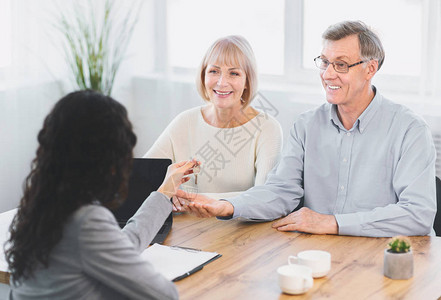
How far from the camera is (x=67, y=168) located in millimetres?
1360

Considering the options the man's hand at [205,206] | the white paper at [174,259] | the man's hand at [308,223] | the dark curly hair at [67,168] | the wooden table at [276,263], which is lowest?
the wooden table at [276,263]

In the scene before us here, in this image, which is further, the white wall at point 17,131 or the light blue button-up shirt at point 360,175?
the white wall at point 17,131

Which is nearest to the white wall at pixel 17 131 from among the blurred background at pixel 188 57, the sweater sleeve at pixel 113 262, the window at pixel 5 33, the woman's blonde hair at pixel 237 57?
the blurred background at pixel 188 57

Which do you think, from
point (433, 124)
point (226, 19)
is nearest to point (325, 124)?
point (433, 124)

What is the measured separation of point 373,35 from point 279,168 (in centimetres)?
63

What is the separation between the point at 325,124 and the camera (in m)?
2.50

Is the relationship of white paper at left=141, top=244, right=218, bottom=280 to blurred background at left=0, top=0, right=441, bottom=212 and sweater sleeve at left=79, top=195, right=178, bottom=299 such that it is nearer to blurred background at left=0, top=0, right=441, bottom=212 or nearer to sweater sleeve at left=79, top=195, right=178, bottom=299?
sweater sleeve at left=79, top=195, right=178, bottom=299

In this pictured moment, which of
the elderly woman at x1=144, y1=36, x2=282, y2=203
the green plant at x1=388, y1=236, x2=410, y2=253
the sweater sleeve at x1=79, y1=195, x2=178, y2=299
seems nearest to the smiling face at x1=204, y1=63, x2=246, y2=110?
the elderly woman at x1=144, y1=36, x2=282, y2=203

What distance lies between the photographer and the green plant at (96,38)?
396cm

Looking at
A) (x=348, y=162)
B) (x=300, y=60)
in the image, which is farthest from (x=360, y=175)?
(x=300, y=60)

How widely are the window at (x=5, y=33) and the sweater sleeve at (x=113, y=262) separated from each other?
2590mm

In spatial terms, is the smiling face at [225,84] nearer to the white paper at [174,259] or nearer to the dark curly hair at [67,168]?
the white paper at [174,259]

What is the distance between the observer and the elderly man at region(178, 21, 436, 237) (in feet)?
7.19

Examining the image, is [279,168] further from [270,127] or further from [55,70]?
[55,70]
